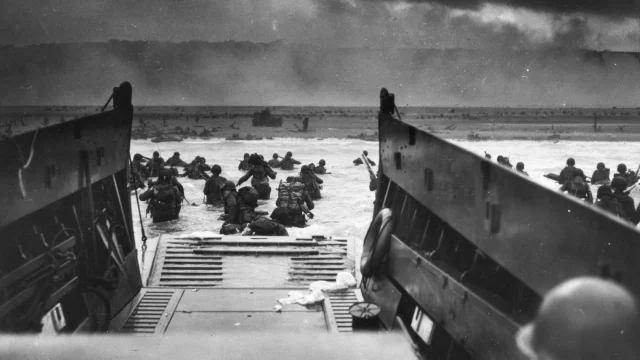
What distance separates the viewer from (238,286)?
6.33 meters

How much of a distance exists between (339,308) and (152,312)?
1732 millimetres

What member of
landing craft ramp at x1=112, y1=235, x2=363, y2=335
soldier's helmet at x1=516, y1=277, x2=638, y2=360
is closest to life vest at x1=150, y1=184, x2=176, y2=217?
landing craft ramp at x1=112, y1=235, x2=363, y2=335

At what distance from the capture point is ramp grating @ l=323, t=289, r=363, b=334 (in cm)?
516

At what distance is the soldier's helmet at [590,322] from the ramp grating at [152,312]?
12.6ft

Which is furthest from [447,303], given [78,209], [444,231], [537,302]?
[78,209]

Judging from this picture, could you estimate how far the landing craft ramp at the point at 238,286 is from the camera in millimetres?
5258

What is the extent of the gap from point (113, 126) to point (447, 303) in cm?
348

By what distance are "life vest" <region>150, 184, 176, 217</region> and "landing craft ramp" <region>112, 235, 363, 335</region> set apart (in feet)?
15.2

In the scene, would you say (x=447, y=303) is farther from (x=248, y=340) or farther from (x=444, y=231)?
(x=248, y=340)

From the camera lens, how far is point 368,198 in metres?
15.0

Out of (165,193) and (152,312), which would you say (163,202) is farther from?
(152,312)

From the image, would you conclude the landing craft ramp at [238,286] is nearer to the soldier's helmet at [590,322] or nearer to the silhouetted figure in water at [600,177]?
the soldier's helmet at [590,322]

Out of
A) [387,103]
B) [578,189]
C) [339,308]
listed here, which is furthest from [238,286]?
[578,189]

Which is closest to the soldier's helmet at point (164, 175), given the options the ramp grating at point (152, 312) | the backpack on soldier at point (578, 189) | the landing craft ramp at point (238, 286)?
the landing craft ramp at point (238, 286)
